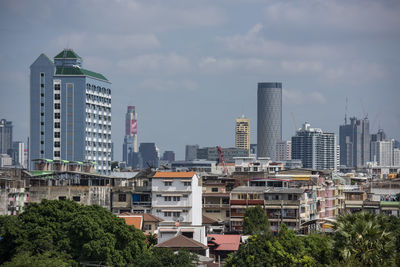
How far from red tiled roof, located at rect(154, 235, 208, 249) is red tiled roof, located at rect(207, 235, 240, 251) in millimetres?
7573

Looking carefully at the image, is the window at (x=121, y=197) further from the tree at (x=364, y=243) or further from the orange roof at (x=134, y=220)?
the tree at (x=364, y=243)

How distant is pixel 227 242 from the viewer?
102312 mm

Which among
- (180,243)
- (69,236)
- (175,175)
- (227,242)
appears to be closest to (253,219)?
(175,175)

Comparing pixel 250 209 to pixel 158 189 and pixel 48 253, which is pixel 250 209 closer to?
pixel 158 189

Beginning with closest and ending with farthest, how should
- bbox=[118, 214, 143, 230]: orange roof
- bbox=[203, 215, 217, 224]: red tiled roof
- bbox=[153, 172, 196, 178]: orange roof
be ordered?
bbox=[118, 214, 143, 230]: orange roof, bbox=[153, 172, 196, 178]: orange roof, bbox=[203, 215, 217, 224]: red tiled roof

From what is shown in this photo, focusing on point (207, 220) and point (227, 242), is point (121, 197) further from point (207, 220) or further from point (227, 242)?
point (227, 242)

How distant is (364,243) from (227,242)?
43.3 metres

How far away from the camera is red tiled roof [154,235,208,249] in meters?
91.1

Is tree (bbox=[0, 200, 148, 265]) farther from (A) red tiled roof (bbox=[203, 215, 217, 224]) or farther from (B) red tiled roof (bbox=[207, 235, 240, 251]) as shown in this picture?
(A) red tiled roof (bbox=[203, 215, 217, 224])

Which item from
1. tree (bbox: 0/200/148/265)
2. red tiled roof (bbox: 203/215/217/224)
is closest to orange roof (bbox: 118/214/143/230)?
tree (bbox: 0/200/148/265)

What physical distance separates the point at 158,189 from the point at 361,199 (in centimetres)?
5821

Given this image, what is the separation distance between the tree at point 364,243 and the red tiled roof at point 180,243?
32144mm

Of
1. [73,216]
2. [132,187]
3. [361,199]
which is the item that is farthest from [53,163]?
[73,216]

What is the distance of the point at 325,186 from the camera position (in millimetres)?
158250
